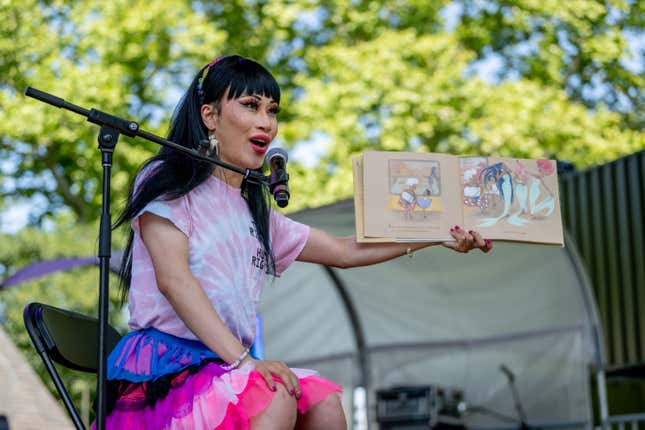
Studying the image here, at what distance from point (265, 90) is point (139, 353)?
3.11 ft

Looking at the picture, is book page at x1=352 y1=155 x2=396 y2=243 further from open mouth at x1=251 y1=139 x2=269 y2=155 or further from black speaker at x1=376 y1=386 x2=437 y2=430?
black speaker at x1=376 y1=386 x2=437 y2=430

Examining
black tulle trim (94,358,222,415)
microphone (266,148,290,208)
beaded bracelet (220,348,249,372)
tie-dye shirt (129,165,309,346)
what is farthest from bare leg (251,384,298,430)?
microphone (266,148,290,208)

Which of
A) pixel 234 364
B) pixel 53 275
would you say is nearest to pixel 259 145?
pixel 234 364

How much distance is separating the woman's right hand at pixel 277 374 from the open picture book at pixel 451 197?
64 cm

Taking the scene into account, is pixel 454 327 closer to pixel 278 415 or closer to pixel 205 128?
pixel 205 128

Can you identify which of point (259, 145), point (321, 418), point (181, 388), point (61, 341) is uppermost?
point (259, 145)

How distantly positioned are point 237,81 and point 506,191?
0.98 m

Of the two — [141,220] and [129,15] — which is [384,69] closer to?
[129,15]

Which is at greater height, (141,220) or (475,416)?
(141,220)

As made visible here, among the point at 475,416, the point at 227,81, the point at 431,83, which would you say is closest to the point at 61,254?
the point at 431,83

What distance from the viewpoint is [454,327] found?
26.6ft

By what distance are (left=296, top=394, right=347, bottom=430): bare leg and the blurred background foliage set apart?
1092 cm

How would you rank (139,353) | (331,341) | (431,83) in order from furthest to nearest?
(431,83)
(331,341)
(139,353)

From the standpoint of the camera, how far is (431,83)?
14234mm
